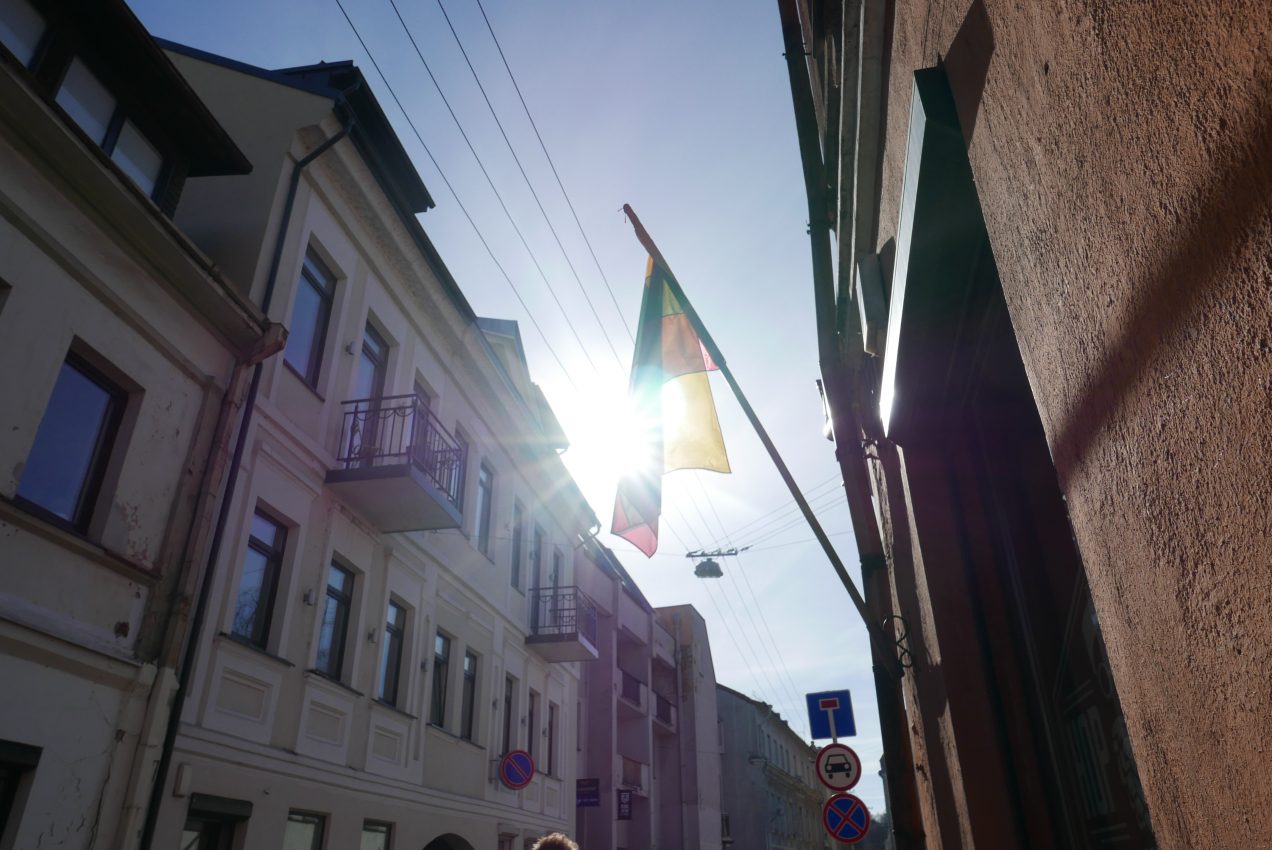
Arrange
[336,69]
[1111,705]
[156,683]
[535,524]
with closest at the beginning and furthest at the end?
[1111,705], [156,683], [336,69], [535,524]

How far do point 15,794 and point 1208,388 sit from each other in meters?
7.62

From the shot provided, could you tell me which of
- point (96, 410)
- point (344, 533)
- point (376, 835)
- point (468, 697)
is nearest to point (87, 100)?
point (96, 410)

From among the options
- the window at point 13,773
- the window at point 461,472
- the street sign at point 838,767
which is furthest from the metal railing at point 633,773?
the window at point 13,773

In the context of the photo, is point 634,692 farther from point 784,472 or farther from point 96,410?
point 784,472

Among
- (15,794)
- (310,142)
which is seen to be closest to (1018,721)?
(15,794)

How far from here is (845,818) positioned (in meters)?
9.39

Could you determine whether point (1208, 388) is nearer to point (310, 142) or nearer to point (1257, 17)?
point (1257, 17)

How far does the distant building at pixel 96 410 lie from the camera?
20.4 ft

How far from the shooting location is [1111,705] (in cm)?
269

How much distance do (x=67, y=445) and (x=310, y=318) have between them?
4184 mm

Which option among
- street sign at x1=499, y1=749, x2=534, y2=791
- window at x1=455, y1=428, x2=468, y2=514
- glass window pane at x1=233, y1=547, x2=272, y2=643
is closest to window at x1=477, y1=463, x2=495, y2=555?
window at x1=455, y1=428, x2=468, y2=514

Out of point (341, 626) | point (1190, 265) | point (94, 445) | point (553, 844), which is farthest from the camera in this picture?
point (341, 626)

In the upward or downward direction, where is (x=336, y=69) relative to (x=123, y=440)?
upward

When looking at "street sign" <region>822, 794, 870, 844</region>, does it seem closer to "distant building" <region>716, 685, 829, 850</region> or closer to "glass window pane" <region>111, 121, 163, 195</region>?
"glass window pane" <region>111, 121, 163, 195</region>
